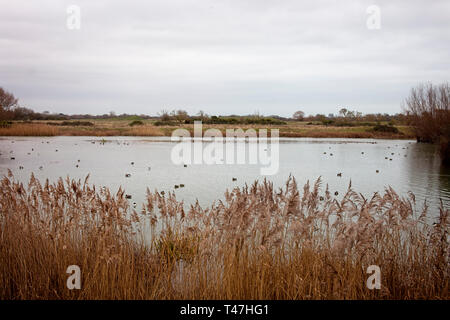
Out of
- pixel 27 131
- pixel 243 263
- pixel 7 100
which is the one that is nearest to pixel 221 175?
pixel 243 263

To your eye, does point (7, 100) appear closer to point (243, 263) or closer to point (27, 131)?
point (27, 131)

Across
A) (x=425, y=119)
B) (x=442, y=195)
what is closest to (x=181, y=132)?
(x=425, y=119)

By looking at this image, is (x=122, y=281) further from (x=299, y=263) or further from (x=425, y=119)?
(x=425, y=119)

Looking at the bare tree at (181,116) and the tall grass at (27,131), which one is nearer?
the tall grass at (27,131)

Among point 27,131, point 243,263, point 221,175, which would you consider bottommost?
point 221,175

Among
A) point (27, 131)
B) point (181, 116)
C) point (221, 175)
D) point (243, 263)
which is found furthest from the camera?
point (181, 116)

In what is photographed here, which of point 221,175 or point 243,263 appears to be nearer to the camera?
point 243,263

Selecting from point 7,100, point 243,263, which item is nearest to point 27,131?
point 7,100

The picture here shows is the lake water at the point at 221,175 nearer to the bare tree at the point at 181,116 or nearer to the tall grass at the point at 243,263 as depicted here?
the tall grass at the point at 243,263

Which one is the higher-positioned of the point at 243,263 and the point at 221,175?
the point at 243,263

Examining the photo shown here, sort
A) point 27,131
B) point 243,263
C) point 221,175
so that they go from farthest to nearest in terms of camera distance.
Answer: point 27,131, point 221,175, point 243,263

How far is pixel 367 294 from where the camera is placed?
3.90m

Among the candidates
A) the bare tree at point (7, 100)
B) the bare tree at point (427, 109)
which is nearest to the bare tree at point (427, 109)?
the bare tree at point (427, 109)

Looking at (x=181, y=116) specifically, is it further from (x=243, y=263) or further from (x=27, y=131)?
(x=243, y=263)
